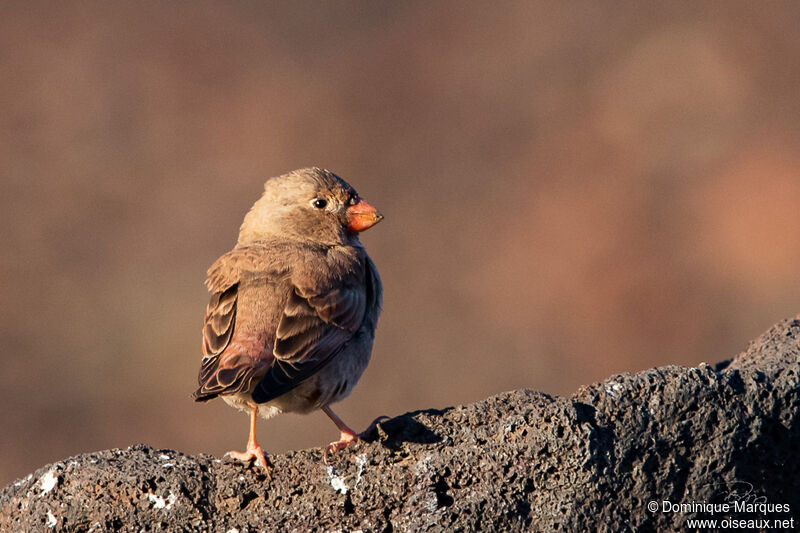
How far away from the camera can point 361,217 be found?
7406 mm

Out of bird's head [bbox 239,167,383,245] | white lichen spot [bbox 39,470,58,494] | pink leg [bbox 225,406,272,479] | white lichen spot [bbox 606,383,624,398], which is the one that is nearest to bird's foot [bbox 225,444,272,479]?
pink leg [bbox 225,406,272,479]

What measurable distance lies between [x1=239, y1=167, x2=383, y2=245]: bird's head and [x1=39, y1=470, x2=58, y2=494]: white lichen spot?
249 centimetres

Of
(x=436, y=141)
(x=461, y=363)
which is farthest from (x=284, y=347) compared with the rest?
(x=436, y=141)

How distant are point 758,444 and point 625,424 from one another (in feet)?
1.98

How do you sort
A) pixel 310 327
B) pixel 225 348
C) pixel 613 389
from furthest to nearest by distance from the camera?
1. pixel 310 327
2. pixel 225 348
3. pixel 613 389

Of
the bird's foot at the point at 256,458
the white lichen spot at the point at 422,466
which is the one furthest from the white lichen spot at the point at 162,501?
the white lichen spot at the point at 422,466

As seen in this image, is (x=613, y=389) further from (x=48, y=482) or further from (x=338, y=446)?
(x=48, y=482)

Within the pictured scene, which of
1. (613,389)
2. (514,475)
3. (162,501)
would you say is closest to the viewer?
(514,475)

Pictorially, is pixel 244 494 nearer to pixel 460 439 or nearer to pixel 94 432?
pixel 460 439

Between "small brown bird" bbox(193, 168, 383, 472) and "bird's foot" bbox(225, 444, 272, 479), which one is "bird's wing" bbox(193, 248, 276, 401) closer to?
"small brown bird" bbox(193, 168, 383, 472)

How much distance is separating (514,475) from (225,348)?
1.76 meters

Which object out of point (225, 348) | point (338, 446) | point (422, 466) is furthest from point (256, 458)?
point (225, 348)

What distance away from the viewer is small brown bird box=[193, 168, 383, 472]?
19.0ft

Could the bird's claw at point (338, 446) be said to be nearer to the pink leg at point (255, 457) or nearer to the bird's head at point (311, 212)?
the pink leg at point (255, 457)
